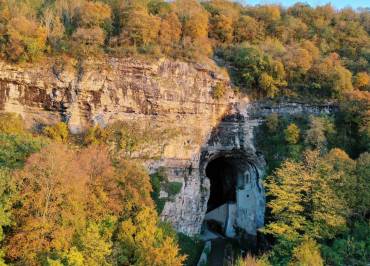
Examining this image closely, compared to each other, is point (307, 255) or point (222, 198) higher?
point (307, 255)

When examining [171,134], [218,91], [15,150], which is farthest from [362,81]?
[15,150]

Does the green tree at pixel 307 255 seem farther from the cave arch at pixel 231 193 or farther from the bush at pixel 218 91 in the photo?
the bush at pixel 218 91

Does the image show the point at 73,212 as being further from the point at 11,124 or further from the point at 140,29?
the point at 140,29

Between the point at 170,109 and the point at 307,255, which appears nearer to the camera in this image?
the point at 307,255

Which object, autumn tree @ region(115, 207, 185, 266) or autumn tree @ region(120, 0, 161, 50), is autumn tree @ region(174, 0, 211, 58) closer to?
autumn tree @ region(120, 0, 161, 50)

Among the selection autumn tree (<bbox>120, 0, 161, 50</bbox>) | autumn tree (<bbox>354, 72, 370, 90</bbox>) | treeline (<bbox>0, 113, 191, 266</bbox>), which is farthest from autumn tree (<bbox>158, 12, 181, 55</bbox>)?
autumn tree (<bbox>354, 72, 370, 90</bbox>)

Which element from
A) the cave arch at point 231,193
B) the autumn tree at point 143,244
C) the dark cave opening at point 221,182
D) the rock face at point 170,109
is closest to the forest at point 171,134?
the autumn tree at point 143,244
